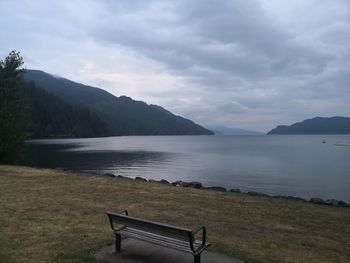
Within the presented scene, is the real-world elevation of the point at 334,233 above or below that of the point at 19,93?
below

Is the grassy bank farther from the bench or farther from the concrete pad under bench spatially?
the bench

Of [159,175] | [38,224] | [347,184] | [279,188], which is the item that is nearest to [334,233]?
[38,224]

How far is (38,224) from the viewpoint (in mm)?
10766

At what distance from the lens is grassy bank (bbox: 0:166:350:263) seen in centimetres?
897

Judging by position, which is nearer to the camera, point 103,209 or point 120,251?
point 120,251

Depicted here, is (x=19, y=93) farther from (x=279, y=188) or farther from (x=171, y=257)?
(x=171, y=257)

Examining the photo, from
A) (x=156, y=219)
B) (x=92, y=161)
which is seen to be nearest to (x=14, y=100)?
(x=92, y=161)

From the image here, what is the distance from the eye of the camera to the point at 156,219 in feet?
41.0

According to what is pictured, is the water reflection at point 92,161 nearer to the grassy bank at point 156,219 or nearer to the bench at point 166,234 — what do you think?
the grassy bank at point 156,219

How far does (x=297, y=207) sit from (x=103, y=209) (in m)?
9.23

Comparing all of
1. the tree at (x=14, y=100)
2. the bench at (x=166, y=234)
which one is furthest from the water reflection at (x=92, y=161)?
→ the bench at (x=166, y=234)

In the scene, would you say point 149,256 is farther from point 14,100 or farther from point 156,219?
point 14,100

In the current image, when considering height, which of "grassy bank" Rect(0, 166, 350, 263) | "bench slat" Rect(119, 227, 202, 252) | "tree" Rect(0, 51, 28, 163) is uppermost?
"tree" Rect(0, 51, 28, 163)

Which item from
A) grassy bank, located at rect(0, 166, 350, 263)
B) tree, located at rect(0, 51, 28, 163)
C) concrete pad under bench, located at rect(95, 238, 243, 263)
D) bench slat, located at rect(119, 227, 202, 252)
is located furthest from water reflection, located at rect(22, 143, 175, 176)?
bench slat, located at rect(119, 227, 202, 252)
